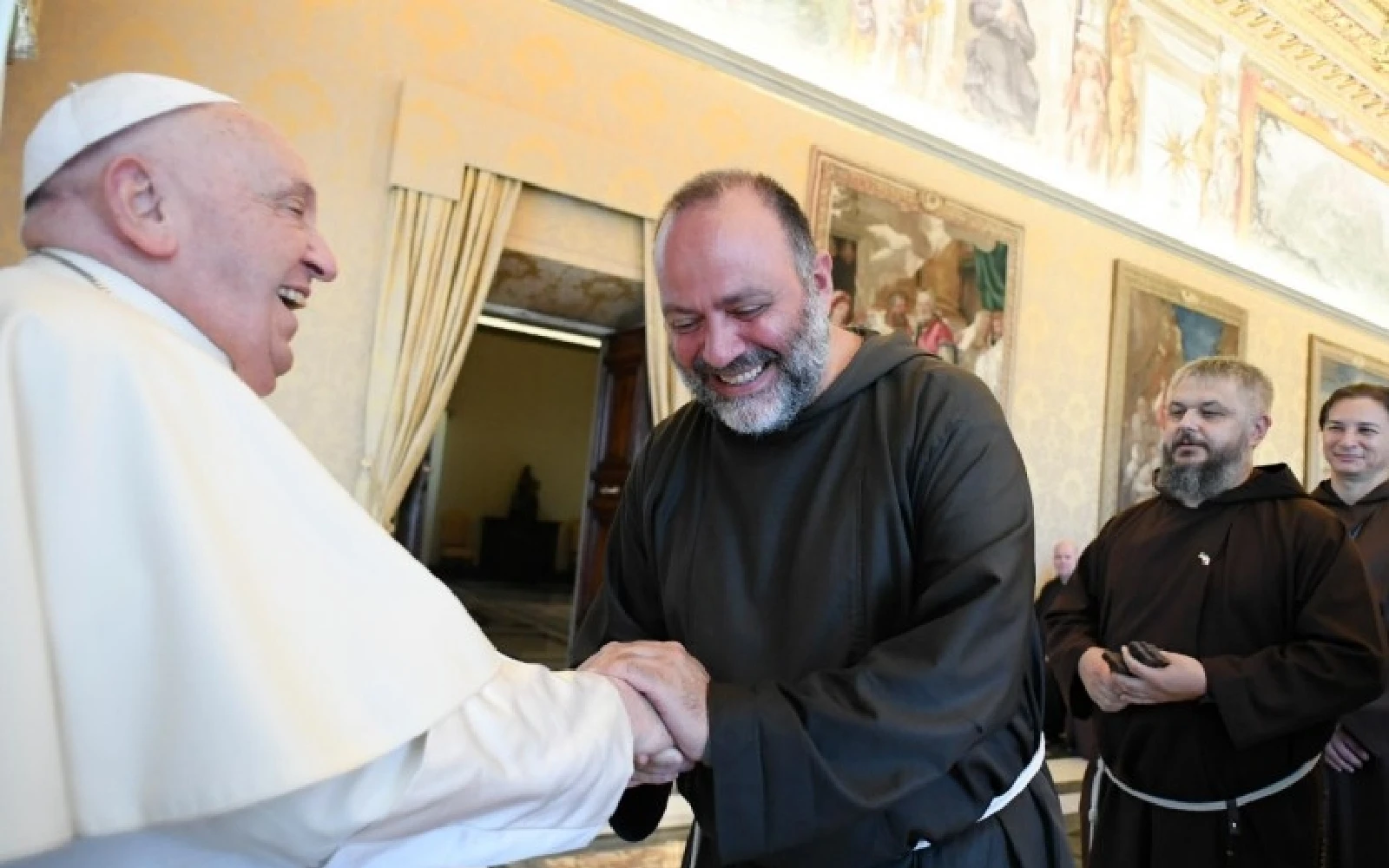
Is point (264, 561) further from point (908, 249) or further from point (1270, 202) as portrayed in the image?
point (1270, 202)

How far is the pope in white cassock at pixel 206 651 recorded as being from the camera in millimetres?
875

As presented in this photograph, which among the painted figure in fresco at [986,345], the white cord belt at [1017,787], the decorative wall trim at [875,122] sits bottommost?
the white cord belt at [1017,787]

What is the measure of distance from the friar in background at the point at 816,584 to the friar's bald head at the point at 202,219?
692mm

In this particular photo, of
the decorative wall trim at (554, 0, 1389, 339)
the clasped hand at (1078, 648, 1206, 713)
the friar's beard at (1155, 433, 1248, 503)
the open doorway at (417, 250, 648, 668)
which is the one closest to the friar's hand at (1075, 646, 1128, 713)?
the clasped hand at (1078, 648, 1206, 713)

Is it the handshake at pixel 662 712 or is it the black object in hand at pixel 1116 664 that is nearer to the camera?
the handshake at pixel 662 712

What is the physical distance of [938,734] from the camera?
1.33 meters

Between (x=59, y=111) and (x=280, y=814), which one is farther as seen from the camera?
(x=59, y=111)

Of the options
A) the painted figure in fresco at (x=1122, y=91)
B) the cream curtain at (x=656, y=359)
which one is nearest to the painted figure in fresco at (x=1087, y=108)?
the painted figure in fresco at (x=1122, y=91)

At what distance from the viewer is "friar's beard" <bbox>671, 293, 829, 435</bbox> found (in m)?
1.74

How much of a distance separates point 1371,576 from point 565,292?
4937mm

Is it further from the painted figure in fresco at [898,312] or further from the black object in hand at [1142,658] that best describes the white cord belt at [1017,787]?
the painted figure in fresco at [898,312]

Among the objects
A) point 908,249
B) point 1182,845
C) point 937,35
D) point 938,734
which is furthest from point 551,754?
point 937,35

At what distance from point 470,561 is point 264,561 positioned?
17278 mm

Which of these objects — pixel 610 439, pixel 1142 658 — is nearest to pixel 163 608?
pixel 1142 658
